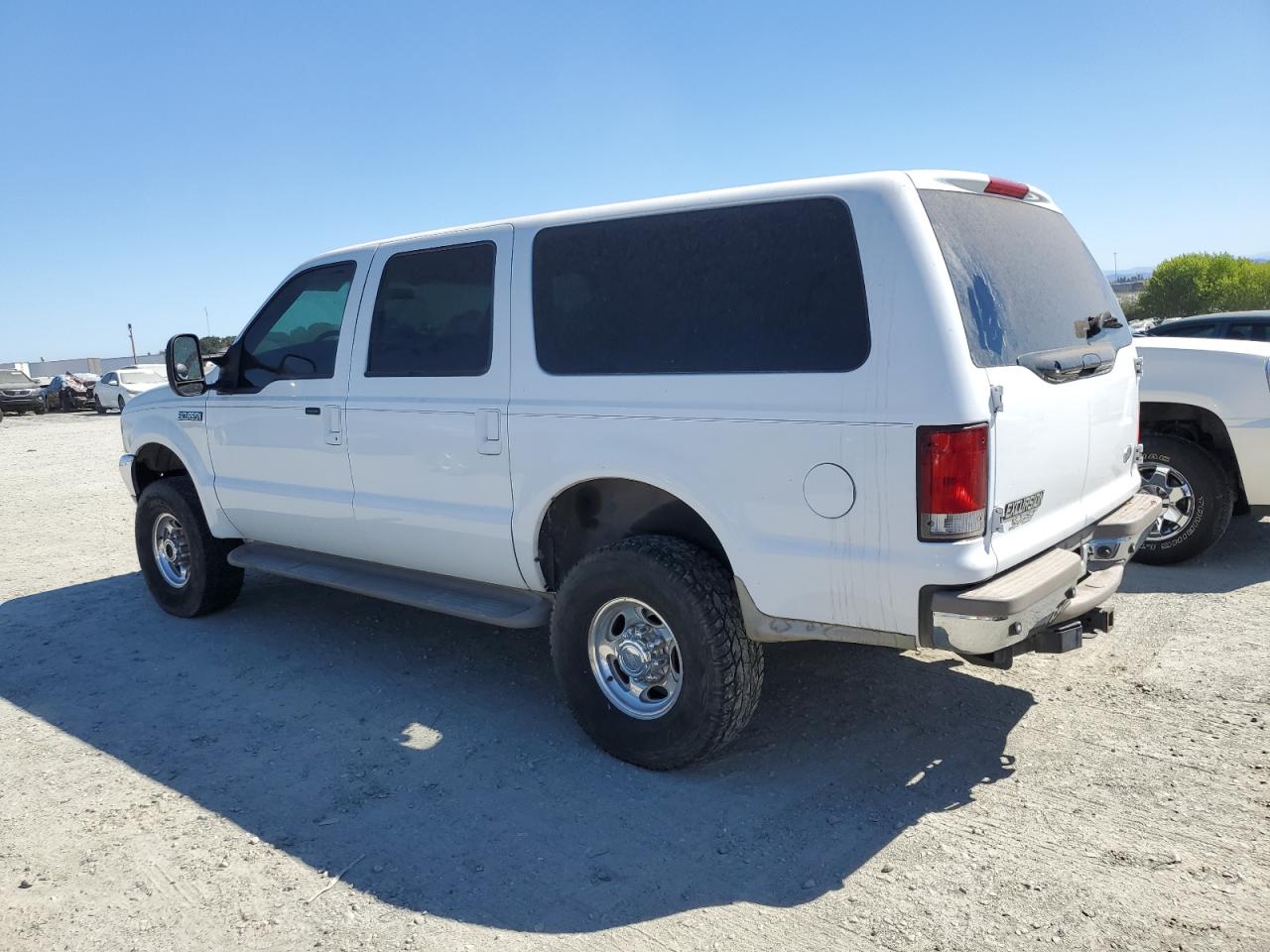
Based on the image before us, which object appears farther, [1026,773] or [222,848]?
[1026,773]

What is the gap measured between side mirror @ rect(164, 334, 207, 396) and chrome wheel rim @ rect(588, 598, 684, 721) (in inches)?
123

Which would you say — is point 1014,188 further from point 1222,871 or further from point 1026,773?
point 1222,871

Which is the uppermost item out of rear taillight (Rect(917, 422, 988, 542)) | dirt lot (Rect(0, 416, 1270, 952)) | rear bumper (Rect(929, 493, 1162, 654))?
rear taillight (Rect(917, 422, 988, 542))

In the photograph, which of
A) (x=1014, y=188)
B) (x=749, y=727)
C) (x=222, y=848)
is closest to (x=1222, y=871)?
(x=749, y=727)

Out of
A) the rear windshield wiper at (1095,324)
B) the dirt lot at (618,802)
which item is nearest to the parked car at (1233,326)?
the dirt lot at (618,802)

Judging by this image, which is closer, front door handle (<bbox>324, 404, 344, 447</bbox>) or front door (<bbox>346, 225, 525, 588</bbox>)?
front door (<bbox>346, 225, 525, 588</bbox>)

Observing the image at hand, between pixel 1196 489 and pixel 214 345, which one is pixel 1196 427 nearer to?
pixel 1196 489

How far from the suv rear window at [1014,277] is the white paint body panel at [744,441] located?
0.10m

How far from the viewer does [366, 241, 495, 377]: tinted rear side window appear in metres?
4.43

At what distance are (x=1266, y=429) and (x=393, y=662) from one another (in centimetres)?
537

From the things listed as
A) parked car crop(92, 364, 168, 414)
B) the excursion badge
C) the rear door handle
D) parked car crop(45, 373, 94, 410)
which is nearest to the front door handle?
the rear door handle

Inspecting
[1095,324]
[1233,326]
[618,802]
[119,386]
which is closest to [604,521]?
[618,802]

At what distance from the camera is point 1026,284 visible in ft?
12.0

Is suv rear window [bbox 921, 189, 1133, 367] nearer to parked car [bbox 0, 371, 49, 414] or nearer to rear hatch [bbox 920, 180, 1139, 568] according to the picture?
rear hatch [bbox 920, 180, 1139, 568]
